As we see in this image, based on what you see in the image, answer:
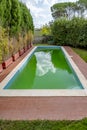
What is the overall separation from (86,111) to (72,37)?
18.8 meters

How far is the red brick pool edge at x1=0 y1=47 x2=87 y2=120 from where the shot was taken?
607 cm

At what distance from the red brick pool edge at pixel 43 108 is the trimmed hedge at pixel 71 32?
51.8ft

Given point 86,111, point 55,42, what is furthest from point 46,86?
point 55,42

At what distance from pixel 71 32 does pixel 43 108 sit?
1875 cm

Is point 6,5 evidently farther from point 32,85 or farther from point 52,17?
point 52,17

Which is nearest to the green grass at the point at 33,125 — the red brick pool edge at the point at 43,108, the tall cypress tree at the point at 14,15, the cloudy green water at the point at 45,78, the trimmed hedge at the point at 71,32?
the red brick pool edge at the point at 43,108

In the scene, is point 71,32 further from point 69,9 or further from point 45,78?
point 69,9

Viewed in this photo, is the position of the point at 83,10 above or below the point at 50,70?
above

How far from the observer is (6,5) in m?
12.8

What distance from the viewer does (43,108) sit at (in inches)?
261

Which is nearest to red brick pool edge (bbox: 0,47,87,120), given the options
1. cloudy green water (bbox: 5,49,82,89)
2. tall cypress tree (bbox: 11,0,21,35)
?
cloudy green water (bbox: 5,49,82,89)

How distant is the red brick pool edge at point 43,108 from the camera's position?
6070 mm

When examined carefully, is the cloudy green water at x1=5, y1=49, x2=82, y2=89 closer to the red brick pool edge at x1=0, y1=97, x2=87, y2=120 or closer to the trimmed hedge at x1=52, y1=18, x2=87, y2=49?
the red brick pool edge at x1=0, y1=97, x2=87, y2=120

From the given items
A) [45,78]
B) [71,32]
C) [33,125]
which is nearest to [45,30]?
[71,32]
